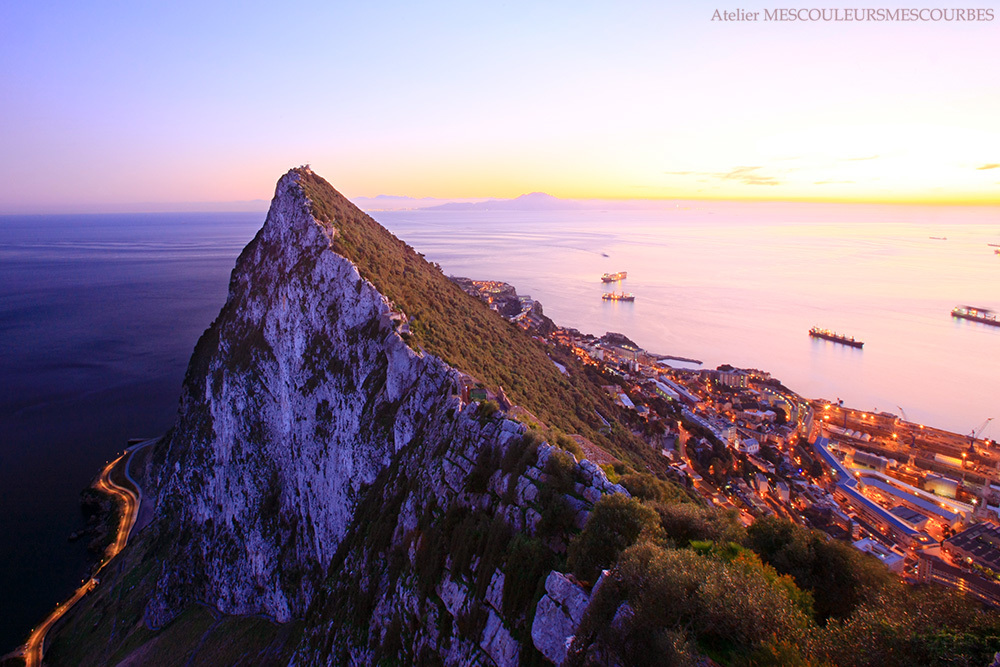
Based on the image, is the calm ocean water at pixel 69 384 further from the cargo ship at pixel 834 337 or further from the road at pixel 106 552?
the cargo ship at pixel 834 337

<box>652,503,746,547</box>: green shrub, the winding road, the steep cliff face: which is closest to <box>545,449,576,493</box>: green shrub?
<box>652,503,746,547</box>: green shrub

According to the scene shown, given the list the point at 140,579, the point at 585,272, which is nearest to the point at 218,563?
the point at 140,579

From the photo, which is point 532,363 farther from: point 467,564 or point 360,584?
point 467,564

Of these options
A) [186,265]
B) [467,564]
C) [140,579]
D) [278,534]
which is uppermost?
[186,265]

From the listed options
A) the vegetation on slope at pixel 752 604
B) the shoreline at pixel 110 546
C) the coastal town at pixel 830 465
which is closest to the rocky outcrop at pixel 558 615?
the vegetation on slope at pixel 752 604

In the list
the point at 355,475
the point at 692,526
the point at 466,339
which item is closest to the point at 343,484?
the point at 355,475

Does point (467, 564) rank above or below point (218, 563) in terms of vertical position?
above
